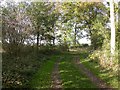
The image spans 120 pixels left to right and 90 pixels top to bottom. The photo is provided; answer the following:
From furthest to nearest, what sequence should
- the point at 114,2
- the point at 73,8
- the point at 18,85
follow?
the point at 73,8, the point at 114,2, the point at 18,85

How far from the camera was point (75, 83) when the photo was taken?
12477 mm

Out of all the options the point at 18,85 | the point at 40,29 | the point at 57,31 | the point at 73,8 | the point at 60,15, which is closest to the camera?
the point at 18,85

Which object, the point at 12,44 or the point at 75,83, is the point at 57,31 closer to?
the point at 12,44

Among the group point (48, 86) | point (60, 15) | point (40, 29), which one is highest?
point (60, 15)

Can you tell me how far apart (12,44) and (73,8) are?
11970 mm

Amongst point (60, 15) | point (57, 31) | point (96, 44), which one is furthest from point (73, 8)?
point (57, 31)

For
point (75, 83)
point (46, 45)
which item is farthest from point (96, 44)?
point (75, 83)

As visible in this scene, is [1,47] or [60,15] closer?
[1,47]

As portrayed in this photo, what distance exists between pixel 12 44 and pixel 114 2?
31.0 feet

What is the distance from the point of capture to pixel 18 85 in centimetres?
1111

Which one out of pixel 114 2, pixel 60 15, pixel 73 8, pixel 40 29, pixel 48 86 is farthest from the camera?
pixel 60 15

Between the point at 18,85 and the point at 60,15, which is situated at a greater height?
the point at 60,15

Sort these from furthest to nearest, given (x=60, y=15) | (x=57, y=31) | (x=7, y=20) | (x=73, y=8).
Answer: (x=57, y=31) → (x=60, y=15) → (x=73, y=8) → (x=7, y=20)

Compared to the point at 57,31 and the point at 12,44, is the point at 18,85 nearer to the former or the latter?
the point at 12,44
